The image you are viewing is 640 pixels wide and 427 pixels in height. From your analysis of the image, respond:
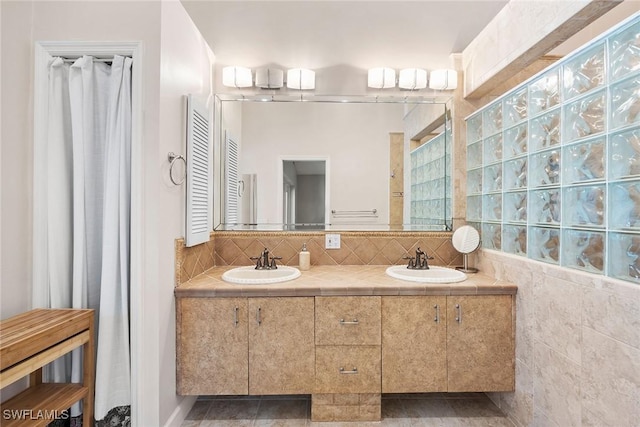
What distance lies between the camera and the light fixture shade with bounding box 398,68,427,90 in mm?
2432

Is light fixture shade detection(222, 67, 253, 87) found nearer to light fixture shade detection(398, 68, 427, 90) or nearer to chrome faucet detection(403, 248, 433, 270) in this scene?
light fixture shade detection(398, 68, 427, 90)

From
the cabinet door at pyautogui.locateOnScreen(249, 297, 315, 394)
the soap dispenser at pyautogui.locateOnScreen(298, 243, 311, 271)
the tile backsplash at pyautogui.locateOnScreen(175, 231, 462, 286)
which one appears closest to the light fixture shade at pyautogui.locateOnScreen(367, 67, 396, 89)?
the tile backsplash at pyautogui.locateOnScreen(175, 231, 462, 286)

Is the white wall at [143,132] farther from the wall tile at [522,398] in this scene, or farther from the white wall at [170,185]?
the wall tile at [522,398]

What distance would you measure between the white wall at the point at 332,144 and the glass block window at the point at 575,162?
0.76m

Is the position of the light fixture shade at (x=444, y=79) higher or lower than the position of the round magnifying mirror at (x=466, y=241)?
higher

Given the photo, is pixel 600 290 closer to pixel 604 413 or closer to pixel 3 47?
pixel 604 413

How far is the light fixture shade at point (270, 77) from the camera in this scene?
242 centimetres

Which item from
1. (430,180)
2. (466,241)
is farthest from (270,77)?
(466,241)

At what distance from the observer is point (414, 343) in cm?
184

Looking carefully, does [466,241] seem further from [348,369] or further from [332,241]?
[348,369]

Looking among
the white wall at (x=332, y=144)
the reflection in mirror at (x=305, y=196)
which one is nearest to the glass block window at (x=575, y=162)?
the white wall at (x=332, y=144)

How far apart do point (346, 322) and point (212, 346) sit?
0.78m

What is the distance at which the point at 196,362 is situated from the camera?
5.93 ft

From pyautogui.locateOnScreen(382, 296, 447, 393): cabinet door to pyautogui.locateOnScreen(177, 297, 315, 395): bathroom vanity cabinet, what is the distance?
45 cm
